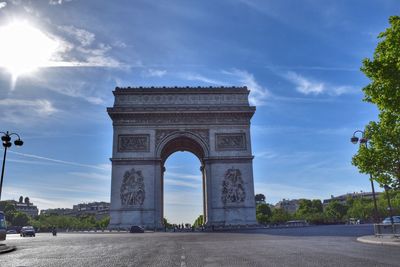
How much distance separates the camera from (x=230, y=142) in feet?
148

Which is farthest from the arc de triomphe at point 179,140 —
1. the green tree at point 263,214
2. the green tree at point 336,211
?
the green tree at point 336,211

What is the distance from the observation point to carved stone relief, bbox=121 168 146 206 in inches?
1678

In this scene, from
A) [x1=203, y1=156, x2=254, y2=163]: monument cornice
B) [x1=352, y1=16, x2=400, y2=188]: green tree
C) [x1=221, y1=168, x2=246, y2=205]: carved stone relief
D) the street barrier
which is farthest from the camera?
[x1=203, y1=156, x2=254, y2=163]: monument cornice

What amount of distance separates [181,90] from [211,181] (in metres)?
11.6

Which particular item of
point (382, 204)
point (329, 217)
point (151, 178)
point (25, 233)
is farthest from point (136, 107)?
point (329, 217)

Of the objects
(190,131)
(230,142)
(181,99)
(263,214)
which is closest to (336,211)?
(263,214)

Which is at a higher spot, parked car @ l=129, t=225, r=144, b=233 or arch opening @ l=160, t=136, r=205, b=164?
arch opening @ l=160, t=136, r=205, b=164

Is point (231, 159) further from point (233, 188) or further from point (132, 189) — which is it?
point (132, 189)

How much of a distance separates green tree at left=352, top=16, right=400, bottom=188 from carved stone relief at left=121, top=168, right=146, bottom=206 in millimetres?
26796

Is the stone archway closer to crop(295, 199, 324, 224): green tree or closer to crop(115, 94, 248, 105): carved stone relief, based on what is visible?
crop(115, 94, 248, 105): carved stone relief

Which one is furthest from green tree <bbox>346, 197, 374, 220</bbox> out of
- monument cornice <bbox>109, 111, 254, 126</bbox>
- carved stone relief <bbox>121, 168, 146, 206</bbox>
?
carved stone relief <bbox>121, 168, 146, 206</bbox>

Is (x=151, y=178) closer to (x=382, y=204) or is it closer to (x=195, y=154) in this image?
(x=195, y=154)

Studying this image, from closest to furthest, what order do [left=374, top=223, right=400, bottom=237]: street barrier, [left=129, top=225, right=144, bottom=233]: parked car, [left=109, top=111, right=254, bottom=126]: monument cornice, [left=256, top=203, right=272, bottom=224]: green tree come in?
[left=374, top=223, right=400, bottom=237]: street barrier
[left=129, top=225, right=144, bottom=233]: parked car
[left=109, top=111, right=254, bottom=126]: monument cornice
[left=256, top=203, right=272, bottom=224]: green tree

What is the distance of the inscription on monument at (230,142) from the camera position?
1772 inches
